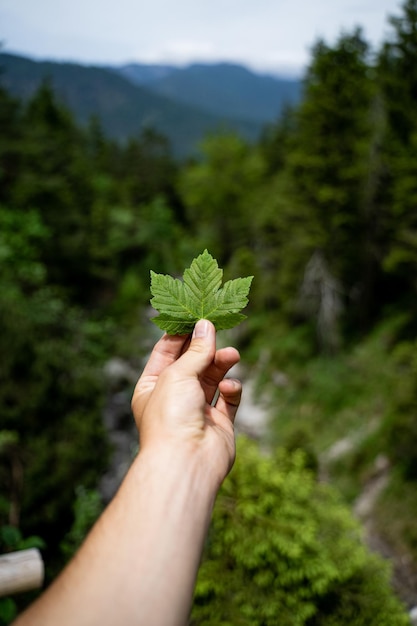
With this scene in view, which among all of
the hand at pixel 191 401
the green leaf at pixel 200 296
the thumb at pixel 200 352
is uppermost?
the green leaf at pixel 200 296

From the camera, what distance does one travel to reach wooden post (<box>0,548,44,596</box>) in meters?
2.77

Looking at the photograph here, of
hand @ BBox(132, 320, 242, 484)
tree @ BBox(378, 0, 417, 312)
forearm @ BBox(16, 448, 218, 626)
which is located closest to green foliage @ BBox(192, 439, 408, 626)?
hand @ BBox(132, 320, 242, 484)

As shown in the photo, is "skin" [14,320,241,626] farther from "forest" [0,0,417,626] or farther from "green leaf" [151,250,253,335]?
"forest" [0,0,417,626]

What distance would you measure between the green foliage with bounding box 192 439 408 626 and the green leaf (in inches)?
142

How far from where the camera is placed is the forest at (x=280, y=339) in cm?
492

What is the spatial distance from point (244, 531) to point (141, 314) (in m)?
18.2

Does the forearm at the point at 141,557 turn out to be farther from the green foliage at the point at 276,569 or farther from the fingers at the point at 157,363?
the green foliage at the point at 276,569

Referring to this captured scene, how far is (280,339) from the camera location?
1961 centimetres

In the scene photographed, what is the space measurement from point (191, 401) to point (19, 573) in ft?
6.56

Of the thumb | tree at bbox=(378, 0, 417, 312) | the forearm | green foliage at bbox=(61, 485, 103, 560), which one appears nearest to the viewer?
the forearm

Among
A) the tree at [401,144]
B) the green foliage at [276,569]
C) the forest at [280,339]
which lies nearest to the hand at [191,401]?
the forest at [280,339]

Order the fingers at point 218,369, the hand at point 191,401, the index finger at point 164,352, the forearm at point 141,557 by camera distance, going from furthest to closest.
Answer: the index finger at point 164,352
the fingers at point 218,369
the hand at point 191,401
the forearm at point 141,557

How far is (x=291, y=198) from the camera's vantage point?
16438 mm

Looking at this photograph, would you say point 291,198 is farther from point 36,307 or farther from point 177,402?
point 177,402
